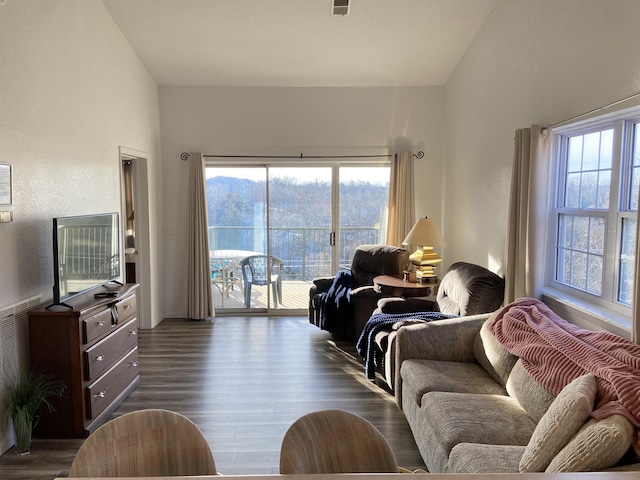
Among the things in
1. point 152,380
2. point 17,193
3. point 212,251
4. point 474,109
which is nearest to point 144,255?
point 212,251

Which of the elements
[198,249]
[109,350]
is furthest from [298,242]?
[109,350]

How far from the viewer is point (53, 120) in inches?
133

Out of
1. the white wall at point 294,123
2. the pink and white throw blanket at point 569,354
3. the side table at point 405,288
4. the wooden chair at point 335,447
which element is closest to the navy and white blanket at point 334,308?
the side table at point 405,288

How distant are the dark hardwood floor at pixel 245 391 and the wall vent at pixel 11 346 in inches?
6.3

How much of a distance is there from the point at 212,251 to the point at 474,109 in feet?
11.6

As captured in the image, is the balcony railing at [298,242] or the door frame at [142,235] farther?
the balcony railing at [298,242]

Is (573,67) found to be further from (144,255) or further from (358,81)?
(144,255)

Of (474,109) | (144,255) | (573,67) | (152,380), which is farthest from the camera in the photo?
(144,255)

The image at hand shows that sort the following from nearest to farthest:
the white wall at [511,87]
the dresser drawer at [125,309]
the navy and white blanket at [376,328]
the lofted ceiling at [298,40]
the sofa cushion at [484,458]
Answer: the sofa cushion at [484,458] → the white wall at [511,87] → the dresser drawer at [125,309] → the navy and white blanket at [376,328] → the lofted ceiling at [298,40]

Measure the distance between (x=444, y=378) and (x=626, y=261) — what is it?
123cm

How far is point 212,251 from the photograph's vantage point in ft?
19.8

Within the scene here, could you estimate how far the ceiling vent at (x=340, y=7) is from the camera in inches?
162

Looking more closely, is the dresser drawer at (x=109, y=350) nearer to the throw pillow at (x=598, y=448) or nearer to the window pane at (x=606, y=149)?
the throw pillow at (x=598, y=448)

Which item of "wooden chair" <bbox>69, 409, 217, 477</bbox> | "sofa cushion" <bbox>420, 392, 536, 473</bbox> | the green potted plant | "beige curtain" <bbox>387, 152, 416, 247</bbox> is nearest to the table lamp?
"beige curtain" <bbox>387, 152, 416, 247</bbox>
